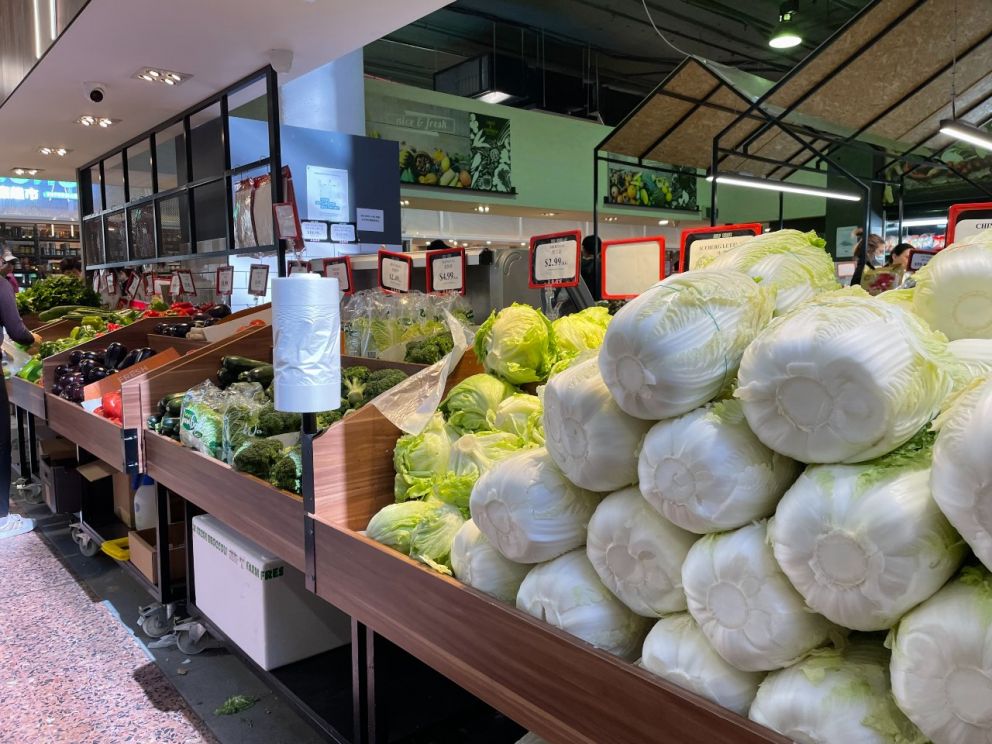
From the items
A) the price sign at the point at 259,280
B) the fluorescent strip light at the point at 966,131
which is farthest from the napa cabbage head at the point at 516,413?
the fluorescent strip light at the point at 966,131

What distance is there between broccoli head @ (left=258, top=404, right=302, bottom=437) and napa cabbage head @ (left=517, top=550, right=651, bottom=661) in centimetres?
129

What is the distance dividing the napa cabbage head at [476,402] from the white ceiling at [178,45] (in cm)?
210

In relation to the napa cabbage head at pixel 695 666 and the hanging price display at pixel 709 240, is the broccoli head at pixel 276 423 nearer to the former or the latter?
the hanging price display at pixel 709 240

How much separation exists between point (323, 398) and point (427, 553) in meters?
0.44

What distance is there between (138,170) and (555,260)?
18.9 feet

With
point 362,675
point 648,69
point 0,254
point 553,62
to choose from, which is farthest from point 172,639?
point 648,69

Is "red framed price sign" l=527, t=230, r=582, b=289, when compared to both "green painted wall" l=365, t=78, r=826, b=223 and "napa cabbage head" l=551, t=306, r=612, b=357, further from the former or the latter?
"green painted wall" l=365, t=78, r=826, b=223

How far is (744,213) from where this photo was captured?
546 inches

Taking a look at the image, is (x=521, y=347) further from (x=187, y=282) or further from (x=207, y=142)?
(x=187, y=282)

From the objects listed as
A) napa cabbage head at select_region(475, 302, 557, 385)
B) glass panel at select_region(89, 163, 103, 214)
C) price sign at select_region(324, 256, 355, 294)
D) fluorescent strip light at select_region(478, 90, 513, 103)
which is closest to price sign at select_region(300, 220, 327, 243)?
price sign at select_region(324, 256, 355, 294)

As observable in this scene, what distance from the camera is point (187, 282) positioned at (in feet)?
18.6

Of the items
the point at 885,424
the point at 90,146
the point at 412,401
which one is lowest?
the point at 412,401

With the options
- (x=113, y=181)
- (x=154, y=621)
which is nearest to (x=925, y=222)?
(x=113, y=181)

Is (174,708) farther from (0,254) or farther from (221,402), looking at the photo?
(0,254)
